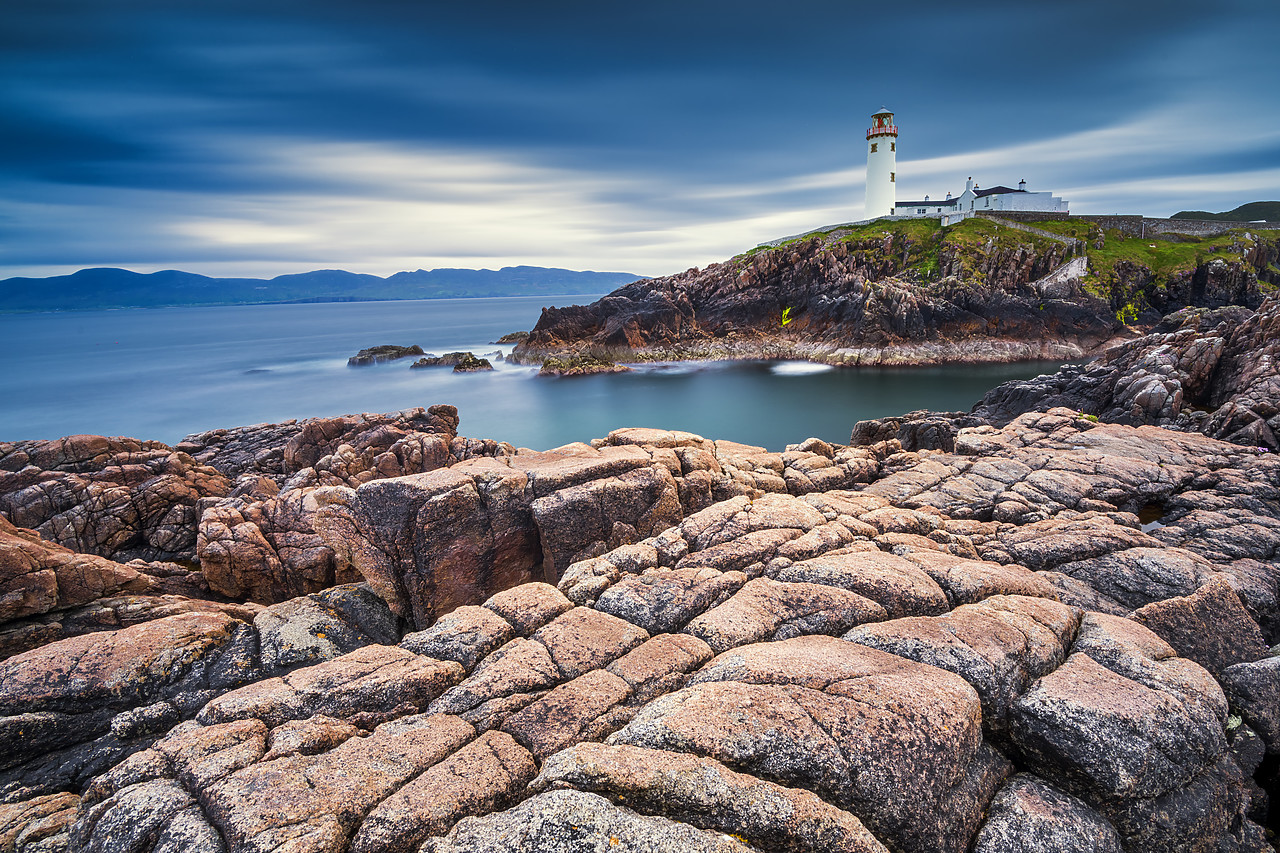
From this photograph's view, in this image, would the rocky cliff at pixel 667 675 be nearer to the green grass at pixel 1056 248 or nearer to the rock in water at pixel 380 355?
Answer: the green grass at pixel 1056 248

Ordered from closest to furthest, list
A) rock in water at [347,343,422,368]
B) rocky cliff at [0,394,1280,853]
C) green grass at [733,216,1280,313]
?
rocky cliff at [0,394,1280,853], green grass at [733,216,1280,313], rock in water at [347,343,422,368]

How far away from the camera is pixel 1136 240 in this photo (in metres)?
108

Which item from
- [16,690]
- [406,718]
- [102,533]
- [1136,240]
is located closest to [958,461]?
[406,718]

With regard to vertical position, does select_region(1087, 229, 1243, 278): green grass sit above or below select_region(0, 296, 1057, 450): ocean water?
above

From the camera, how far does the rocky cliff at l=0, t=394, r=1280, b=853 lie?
7.87 metres

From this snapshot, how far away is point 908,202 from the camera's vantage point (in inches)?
5202

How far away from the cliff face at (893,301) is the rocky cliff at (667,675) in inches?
3069

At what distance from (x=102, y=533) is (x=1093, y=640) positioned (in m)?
37.4

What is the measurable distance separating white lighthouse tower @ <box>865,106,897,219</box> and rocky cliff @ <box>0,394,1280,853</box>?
125045mm

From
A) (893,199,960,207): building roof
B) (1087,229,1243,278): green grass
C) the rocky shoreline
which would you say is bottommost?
the rocky shoreline

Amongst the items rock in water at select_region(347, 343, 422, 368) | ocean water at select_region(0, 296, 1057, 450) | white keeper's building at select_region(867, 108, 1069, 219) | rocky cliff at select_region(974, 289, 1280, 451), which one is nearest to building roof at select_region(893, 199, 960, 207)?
white keeper's building at select_region(867, 108, 1069, 219)

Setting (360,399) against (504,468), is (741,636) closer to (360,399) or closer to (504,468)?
(504,468)

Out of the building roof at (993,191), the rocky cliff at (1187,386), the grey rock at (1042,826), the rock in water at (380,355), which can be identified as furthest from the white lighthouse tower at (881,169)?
the grey rock at (1042,826)

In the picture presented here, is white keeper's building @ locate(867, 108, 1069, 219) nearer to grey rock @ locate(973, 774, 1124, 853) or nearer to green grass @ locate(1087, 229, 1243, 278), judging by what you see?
green grass @ locate(1087, 229, 1243, 278)
